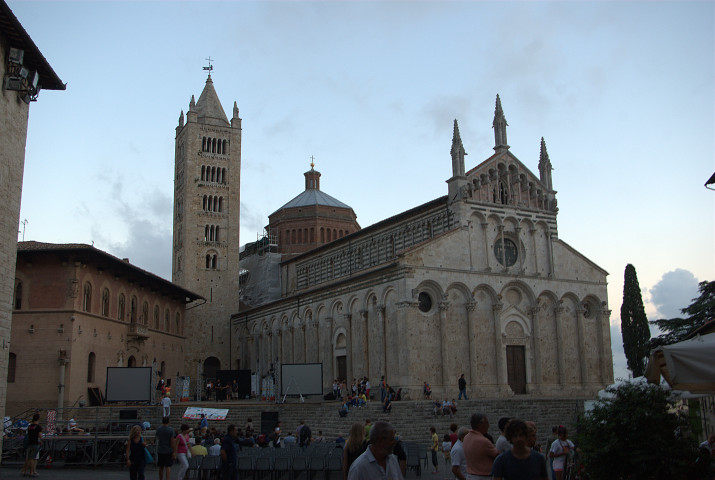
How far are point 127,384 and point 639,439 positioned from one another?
25.8 metres

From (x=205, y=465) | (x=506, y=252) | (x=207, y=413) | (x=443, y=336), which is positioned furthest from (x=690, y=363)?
(x=506, y=252)

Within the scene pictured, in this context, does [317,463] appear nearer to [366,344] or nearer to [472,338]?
[472,338]

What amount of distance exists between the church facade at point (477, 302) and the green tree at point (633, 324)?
16.9ft

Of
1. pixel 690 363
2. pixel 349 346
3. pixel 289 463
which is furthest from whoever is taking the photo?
pixel 349 346

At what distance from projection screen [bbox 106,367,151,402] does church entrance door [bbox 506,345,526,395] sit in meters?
18.5

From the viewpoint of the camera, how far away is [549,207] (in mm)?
40406

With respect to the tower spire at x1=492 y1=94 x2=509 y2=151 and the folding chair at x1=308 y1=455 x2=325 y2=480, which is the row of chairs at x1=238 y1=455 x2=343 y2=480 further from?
the tower spire at x1=492 y1=94 x2=509 y2=151

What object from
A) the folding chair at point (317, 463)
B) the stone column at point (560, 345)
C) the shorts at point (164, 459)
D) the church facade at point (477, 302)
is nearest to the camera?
the shorts at point (164, 459)

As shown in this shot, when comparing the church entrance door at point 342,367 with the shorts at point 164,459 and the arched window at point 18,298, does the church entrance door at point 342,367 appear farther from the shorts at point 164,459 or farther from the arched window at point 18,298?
the shorts at point 164,459

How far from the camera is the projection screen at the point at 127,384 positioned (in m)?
30.3

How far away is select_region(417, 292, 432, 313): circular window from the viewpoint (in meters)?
35.2

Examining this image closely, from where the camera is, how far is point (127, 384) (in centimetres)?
3044

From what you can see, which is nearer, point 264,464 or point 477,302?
point 264,464

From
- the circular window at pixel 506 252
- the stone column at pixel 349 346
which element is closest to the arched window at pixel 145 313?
the stone column at pixel 349 346
